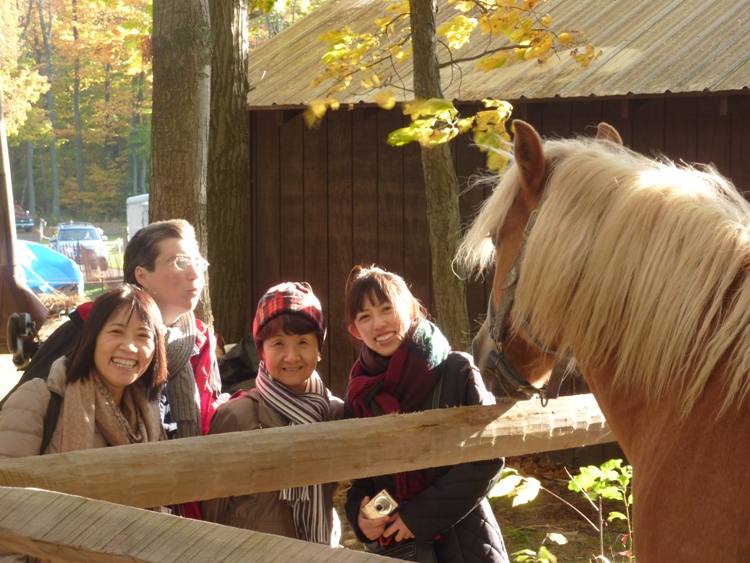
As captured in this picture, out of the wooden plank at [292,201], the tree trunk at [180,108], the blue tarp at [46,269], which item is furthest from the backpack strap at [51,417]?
the blue tarp at [46,269]

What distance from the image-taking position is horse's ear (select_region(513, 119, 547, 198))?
2.24 metres

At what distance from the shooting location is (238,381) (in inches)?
140

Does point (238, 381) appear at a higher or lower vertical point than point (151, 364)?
lower

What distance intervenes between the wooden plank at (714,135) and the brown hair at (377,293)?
4514 millimetres

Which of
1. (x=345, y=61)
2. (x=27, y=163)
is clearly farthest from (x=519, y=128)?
(x=27, y=163)

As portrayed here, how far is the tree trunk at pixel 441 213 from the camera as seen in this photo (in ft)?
16.5

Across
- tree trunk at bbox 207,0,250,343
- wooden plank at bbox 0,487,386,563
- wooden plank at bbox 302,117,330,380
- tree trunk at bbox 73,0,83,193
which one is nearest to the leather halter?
wooden plank at bbox 0,487,386,563

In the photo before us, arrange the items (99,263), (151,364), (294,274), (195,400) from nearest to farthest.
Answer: (151,364), (195,400), (294,274), (99,263)

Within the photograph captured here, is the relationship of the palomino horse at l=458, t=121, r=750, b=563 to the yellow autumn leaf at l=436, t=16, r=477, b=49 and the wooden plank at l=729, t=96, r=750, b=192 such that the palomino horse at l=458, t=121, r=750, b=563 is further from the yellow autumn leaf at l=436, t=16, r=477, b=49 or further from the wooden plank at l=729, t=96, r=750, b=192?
the wooden plank at l=729, t=96, r=750, b=192

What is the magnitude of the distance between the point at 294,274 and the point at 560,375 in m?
5.96

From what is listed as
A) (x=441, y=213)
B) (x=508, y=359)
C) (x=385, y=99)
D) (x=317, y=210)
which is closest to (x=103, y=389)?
(x=508, y=359)

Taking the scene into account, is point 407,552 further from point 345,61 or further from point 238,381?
point 345,61

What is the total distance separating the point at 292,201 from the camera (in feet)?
26.5

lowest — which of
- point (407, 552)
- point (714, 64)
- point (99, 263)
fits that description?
point (99, 263)
